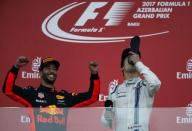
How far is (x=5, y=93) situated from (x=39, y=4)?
83 cm

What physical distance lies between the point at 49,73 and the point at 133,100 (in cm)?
71

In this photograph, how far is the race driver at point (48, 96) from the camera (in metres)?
3.68

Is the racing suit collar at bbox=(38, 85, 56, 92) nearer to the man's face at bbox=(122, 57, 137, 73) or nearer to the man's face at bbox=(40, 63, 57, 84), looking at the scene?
the man's face at bbox=(40, 63, 57, 84)

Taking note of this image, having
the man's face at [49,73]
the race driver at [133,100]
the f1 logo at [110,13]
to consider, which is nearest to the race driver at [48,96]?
the man's face at [49,73]

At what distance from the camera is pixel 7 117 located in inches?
153

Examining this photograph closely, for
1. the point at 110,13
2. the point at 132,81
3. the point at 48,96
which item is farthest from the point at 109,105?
the point at 110,13

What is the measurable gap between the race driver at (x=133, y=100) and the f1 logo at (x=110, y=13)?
372 millimetres

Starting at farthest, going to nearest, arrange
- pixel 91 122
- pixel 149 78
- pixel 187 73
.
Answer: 1. pixel 187 73
2. pixel 91 122
3. pixel 149 78

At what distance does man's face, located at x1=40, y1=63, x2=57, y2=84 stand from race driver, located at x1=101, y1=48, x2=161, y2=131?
465mm

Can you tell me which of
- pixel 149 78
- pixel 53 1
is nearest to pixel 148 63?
pixel 149 78

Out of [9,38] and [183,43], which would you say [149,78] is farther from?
[9,38]

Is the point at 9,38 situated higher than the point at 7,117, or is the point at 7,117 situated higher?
the point at 9,38

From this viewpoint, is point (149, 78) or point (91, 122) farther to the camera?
point (91, 122)

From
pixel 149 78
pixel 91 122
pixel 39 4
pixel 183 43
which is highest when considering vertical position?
pixel 39 4
